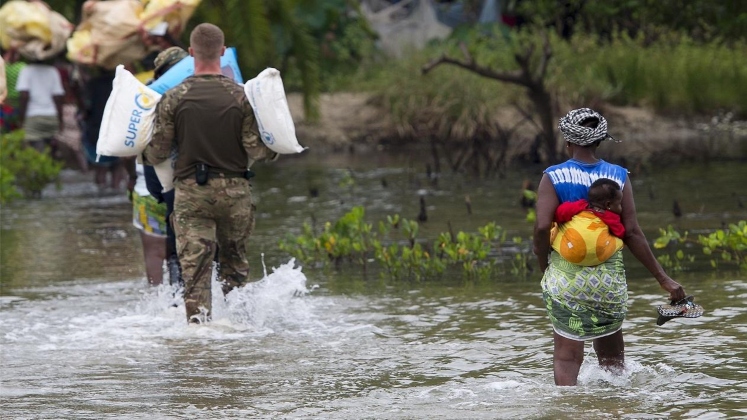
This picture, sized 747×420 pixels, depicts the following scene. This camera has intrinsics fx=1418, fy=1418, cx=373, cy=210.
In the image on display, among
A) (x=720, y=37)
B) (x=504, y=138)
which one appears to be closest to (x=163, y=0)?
(x=504, y=138)

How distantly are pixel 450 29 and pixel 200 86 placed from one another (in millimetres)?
21150

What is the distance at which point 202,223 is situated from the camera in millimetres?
8289

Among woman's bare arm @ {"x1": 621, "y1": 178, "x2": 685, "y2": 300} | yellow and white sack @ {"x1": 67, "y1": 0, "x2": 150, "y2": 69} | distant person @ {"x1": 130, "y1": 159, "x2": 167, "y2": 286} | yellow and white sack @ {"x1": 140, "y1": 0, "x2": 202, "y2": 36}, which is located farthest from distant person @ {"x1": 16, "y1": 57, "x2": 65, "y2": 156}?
woman's bare arm @ {"x1": 621, "y1": 178, "x2": 685, "y2": 300}

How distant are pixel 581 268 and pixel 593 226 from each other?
206 millimetres

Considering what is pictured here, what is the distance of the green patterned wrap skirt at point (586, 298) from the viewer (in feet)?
21.1

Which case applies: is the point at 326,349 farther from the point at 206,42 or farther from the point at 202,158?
the point at 206,42

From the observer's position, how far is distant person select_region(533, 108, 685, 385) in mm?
6426

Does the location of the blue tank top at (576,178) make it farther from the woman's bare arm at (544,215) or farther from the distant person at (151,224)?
the distant person at (151,224)

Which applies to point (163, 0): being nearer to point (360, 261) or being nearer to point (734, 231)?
point (360, 261)

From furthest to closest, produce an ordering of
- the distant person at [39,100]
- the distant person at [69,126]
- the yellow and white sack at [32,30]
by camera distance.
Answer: the distant person at [69,126]
the distant person at [39,100]
the yellow and white sack at [32,30]

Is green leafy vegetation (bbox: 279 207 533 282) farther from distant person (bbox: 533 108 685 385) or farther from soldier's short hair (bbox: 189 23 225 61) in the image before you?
distant person (bbox: 533 108 685 385)

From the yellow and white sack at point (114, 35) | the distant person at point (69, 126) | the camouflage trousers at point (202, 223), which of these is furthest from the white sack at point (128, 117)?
the distant person at point (69, 126)

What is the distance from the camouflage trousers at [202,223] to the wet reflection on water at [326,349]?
22 centimetres

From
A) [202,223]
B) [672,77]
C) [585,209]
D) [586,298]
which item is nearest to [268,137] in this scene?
[202,223]
